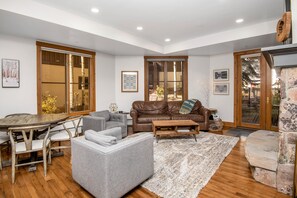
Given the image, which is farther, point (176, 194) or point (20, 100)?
point (20, 100)

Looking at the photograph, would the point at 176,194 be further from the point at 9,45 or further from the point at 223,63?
the point at 223,63

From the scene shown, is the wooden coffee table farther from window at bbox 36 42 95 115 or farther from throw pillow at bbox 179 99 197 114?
window at bbox 36 42 95 115

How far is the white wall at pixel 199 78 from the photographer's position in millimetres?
5918

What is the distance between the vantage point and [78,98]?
16.4 feet

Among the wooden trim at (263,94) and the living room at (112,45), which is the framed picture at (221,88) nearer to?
the living room at (112,45)

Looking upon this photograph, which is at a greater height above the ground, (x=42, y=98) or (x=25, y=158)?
(x=42, y=98)

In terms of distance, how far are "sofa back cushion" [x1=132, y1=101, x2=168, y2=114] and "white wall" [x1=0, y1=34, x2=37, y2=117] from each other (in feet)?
9.29

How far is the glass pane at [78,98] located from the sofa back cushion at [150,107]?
1.55 m

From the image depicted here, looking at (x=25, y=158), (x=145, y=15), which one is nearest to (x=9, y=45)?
(x=25, y=158)

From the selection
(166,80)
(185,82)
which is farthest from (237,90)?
(166,80)

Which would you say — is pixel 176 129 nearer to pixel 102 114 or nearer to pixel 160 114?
pixel 160 114

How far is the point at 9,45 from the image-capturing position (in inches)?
139

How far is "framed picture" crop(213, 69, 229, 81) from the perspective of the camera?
557 cm

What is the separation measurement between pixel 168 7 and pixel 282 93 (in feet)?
7.51
